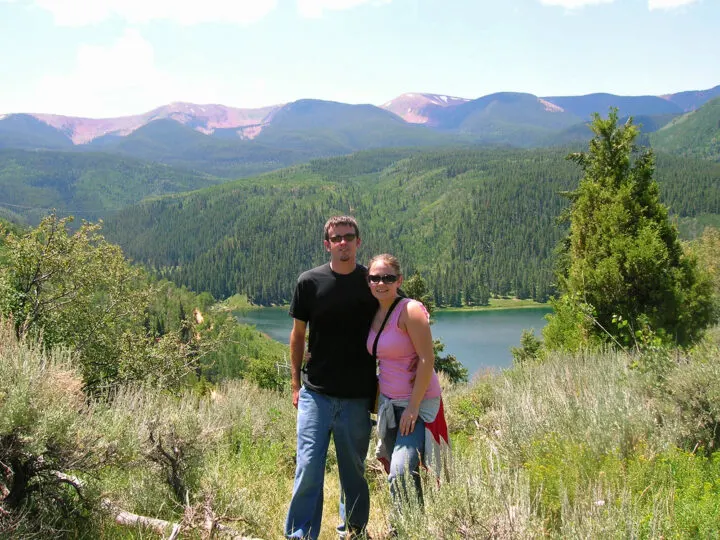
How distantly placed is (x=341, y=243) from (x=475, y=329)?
7424 centimetres

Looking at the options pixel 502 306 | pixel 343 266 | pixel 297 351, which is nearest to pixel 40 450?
pixel 297 351

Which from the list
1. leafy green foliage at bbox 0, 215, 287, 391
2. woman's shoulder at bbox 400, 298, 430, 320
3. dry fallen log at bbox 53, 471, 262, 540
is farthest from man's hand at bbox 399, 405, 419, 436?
leafy green foliage at bbox 0, 215, 287, 391

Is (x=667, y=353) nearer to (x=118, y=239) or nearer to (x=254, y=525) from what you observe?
(x=254, y=525)

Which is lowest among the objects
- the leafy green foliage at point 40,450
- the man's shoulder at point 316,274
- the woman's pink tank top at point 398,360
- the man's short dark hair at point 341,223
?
the leafy green foliage at point 40,450

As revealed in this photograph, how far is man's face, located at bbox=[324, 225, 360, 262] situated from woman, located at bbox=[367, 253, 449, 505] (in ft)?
0.67

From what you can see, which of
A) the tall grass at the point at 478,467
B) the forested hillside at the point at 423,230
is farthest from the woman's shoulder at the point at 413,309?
the forested hillside at the point at 423,230

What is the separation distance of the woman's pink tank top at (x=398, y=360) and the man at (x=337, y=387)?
0.19 m

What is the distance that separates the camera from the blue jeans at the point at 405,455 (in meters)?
2.67

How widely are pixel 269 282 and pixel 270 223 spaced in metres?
49.8

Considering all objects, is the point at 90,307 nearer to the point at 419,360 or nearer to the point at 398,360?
the point at 398,360

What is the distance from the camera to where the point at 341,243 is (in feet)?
10.00

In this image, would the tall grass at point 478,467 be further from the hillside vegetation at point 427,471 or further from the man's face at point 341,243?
the man's face at point 341,243

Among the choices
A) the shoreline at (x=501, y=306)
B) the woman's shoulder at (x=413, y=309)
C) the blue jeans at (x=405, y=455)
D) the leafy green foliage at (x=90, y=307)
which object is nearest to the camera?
the blue jeans at (x=405, y=455)

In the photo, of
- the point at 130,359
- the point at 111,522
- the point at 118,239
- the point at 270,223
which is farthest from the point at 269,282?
the point at 111,522
